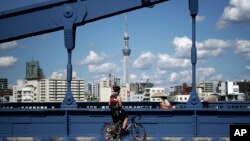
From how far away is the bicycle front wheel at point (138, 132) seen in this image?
1139cm

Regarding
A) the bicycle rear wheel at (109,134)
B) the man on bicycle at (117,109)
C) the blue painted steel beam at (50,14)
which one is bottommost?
the bicycle rear wheel at (109,134)

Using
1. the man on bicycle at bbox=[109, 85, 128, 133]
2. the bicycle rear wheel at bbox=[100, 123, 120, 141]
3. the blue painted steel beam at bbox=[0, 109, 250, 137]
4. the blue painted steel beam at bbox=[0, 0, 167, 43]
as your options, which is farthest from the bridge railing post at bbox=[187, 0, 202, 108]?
the bicycle rear wheel at bbox=[100, 123, 120, 141]

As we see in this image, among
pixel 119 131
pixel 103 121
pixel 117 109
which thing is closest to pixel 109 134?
pixel 119 131

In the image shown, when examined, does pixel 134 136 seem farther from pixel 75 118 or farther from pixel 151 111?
pixel 75 118

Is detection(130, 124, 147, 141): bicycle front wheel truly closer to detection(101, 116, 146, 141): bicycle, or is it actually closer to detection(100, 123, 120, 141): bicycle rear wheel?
detection(101, 116, 146, 141): bicycle

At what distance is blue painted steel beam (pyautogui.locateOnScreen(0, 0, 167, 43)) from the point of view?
1263 centimetres

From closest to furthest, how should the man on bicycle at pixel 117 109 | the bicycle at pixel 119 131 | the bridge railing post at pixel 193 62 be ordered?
the man on bicycle at pixel 117 109 → the bicycle at pixel 119 131 → the bridge railing post at pixel 193 62

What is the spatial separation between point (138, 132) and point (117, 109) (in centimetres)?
101

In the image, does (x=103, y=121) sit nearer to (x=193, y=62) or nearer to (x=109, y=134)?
(x=109, y=134)

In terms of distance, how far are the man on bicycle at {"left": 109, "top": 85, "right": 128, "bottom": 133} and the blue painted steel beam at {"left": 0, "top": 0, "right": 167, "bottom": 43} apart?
9.21 feet

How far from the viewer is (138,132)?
11.5 m

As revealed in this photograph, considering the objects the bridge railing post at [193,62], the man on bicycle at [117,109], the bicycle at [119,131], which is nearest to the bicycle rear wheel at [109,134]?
the bicycle at [119,131]

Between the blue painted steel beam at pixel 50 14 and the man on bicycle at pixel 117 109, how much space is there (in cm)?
281

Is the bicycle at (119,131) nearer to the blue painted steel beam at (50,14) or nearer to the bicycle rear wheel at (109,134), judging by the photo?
the bicycle rear wheel at (109,134)
